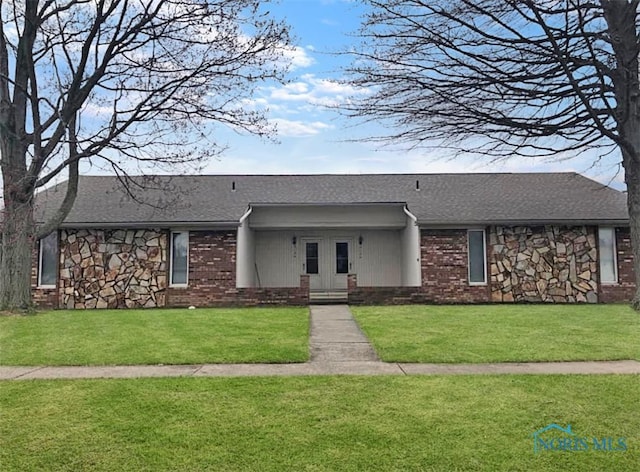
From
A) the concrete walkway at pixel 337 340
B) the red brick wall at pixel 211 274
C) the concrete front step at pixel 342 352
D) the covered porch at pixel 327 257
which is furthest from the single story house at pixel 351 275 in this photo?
the concrete front step at pixel 342 352

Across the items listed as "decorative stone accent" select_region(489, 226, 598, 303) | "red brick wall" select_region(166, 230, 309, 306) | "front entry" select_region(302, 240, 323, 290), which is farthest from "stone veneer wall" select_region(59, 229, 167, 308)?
"decorative stone accent" select_region(489, 226, 598, 303)

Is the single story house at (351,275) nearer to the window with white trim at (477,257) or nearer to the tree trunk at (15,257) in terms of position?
the window with white trim at (477,257)

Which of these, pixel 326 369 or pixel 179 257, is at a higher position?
pixel 179 257

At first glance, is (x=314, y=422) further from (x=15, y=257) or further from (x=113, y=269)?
(x=113, y=269)

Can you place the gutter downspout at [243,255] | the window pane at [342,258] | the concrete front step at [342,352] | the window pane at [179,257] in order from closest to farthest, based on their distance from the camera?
1. the concrete front step at [342,352]
2. the gutter downspout at [243,255]
3. the window pane at [179,257]
4. the window pane at [342,258]

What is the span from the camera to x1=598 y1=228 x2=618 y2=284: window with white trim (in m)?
15.5

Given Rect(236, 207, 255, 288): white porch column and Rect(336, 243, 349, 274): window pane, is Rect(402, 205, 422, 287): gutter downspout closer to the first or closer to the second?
Rect(336, 243, 349, 274): window pane

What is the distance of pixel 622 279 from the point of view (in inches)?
605

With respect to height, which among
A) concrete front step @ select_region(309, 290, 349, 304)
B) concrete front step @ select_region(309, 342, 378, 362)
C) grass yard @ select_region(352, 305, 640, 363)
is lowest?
concrete front step @ select_region(309, 342, 378, 362)

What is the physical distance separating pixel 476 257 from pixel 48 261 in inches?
524

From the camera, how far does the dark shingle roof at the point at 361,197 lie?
15.3 metres

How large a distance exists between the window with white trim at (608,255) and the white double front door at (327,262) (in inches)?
318

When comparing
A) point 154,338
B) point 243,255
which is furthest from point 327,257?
point 154,338

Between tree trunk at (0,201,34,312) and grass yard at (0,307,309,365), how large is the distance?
0.75 meters
